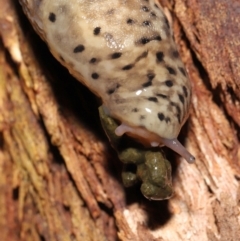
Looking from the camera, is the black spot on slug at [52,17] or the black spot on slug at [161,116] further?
the black spot on slug at [52,17]

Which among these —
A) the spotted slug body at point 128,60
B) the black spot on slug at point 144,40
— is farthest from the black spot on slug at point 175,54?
the black spot on slug at point 144,40

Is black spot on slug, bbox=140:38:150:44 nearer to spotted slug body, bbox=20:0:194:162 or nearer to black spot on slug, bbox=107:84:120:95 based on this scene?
spotted slug body, bbox=20:0:194:162

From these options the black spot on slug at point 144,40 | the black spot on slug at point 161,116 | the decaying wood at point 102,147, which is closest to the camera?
the black spot on slug at point 161,116

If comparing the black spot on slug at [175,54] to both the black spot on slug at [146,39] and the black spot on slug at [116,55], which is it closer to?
the black spot on slug at [146,39]

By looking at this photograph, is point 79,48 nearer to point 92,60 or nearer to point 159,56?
point 92,60

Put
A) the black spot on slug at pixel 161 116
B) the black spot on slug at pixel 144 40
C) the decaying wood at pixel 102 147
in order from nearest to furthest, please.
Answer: the black spot on slug at pixel 161 116 → the black spot on slug at pixel 144 40 → the decaying wood at pixel 102 147

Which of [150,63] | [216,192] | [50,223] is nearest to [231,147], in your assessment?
[216,192]
